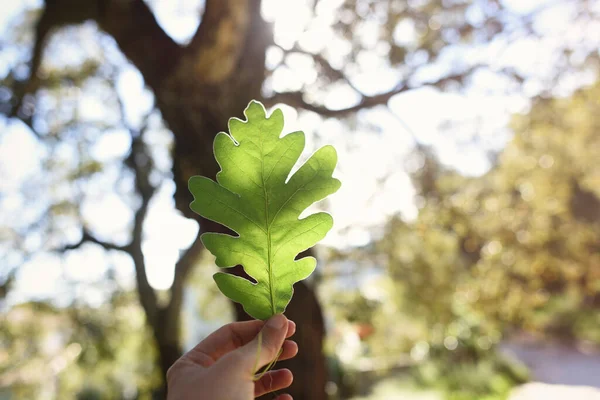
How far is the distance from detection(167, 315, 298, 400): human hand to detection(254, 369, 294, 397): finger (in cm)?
6

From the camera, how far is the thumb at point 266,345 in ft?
2.22

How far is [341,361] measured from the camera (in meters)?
9.16

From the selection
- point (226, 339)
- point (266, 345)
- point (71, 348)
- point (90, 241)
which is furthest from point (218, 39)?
point (71, 348)

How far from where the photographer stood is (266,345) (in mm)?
702

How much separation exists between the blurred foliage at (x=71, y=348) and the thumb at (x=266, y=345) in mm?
5791

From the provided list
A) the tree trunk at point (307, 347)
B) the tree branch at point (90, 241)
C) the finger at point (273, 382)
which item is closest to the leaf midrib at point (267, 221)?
the finger at point (273, 382)

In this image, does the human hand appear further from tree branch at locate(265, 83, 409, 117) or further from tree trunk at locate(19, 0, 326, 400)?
tree branch at locate(265, 83, 409, 117)

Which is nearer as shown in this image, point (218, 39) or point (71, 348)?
point (218, 39)

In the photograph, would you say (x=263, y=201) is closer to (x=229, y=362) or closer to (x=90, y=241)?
(x=229, y=362)

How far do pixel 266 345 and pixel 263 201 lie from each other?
0.67 ft

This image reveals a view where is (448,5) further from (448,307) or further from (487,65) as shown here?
(448,307)

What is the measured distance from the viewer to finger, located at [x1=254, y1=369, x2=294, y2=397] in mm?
864

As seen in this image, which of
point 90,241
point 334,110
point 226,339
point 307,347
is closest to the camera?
point 226,339

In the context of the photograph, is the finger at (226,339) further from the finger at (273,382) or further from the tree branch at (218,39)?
the tree branch at (218,39)
